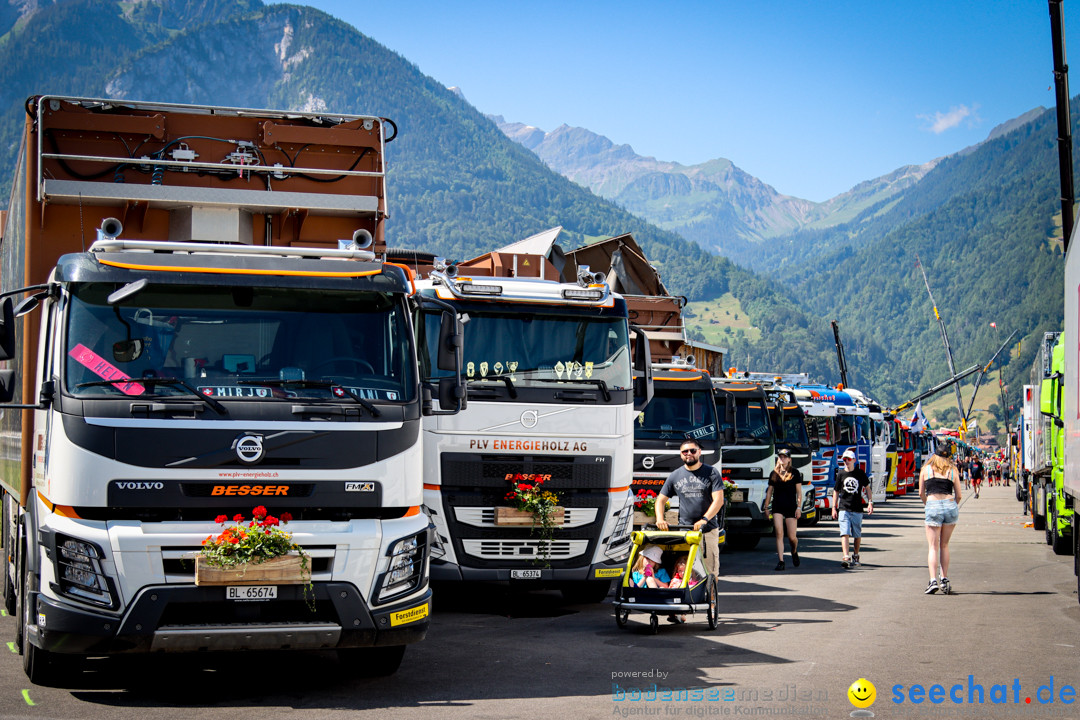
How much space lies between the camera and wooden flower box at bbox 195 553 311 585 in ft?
24.3

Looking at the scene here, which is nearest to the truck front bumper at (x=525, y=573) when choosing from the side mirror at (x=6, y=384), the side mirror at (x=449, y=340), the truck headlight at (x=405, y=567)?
the side mirror at (x=449, y=340)

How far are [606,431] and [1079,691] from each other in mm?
5355

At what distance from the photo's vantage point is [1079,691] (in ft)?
27.7

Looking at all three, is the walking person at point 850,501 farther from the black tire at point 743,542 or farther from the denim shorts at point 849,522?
the black tire at point 743,542

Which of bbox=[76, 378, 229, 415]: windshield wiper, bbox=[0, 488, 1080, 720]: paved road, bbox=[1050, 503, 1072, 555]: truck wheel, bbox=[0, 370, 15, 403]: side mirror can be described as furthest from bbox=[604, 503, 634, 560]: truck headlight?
bbox=[1050, 503, 1072, 555]: truck wheel

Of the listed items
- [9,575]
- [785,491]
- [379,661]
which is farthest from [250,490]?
[785,491]

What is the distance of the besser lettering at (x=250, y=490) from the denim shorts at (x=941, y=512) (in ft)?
31.2

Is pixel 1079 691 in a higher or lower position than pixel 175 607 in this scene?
lower

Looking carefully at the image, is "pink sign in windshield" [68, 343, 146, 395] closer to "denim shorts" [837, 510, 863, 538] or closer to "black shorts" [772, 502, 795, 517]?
"black shorts" [772, 502, 795, 517]

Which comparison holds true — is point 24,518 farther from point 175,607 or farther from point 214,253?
point 214,253

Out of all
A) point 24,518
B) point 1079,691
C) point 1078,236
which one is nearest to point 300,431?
point 24,518

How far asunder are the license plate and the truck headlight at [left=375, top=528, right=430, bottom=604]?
2.25ft

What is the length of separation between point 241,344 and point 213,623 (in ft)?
5.97

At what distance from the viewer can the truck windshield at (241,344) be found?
767 cm
